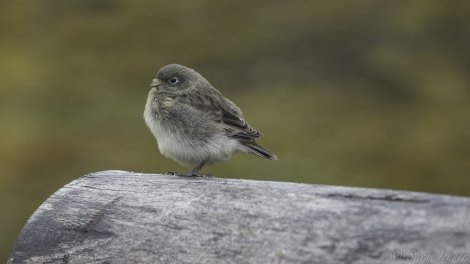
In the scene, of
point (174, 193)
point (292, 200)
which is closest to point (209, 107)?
point (174, 193)

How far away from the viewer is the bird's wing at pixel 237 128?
21.6 ft

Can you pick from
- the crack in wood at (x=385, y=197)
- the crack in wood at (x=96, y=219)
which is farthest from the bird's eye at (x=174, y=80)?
the crack in wood at (x=385, y=197)

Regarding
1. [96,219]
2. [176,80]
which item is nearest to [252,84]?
[176,80]

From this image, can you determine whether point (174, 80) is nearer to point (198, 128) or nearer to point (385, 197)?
point (198, 128)

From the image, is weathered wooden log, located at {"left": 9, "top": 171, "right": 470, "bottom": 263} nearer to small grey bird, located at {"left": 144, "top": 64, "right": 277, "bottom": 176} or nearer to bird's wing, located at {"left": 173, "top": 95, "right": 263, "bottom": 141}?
small grey bird, located at {"left": 144, "top": 64, "right": 277, "bottom": 176}

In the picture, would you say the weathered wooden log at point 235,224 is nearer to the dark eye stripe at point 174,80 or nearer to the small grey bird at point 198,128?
Result: the small grey bird at point 198,128

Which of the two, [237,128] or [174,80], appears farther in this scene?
[174,80]

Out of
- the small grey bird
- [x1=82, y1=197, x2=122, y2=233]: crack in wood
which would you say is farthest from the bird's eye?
[x1=82, y1=197, x2=122, y2=233]: crack in wood

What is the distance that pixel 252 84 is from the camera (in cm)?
1347

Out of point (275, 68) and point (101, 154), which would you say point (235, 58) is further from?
point (101, 154)

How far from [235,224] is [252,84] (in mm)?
9237

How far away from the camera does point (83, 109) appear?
1338 centimetres

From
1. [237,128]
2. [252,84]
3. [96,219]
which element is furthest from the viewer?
[252,84]

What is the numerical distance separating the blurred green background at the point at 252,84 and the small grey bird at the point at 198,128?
4.12m
